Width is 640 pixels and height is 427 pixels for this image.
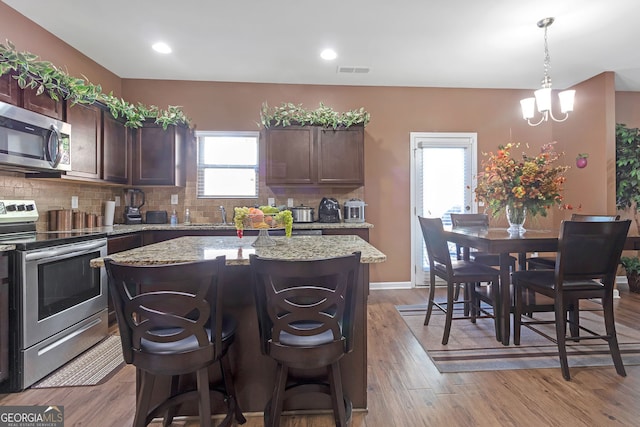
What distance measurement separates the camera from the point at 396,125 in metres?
4.32

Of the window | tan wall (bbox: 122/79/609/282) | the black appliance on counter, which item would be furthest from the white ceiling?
the black appliance on counter

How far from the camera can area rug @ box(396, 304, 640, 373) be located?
87.1 inches

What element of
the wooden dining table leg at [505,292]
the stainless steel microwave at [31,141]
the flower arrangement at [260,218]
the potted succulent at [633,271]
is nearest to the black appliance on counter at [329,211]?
the wooden dining table leg at [505,292]

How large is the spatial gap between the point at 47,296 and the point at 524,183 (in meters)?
3.80

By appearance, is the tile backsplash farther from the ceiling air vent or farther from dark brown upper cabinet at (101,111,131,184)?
the ceiling air vent

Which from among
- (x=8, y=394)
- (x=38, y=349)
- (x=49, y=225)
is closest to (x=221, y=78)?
(x=49, y=225)

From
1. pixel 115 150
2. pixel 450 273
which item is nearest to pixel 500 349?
pixel 450 273

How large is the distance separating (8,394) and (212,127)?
3235mm

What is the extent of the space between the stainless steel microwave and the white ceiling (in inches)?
43.9

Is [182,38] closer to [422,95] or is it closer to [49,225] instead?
[49,225]

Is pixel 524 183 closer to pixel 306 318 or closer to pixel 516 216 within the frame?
pixel 516 216

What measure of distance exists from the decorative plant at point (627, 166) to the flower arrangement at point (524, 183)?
6.91 feet

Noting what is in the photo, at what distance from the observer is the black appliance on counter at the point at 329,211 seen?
12.9 ft

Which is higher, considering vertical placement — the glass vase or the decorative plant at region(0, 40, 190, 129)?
the decorative plant at region(0, 40, 190, 129)
